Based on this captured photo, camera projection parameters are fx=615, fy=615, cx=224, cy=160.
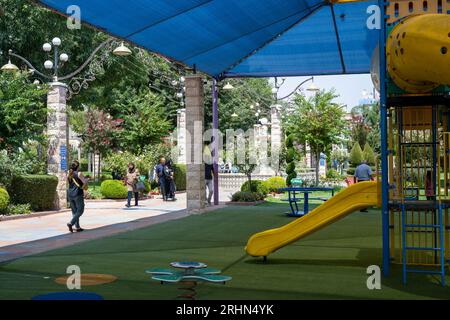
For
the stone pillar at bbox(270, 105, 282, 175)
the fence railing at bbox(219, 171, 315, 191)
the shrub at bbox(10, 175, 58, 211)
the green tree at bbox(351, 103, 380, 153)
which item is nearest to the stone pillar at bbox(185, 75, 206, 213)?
the shrub at bbox(10, 175, 58, 211)

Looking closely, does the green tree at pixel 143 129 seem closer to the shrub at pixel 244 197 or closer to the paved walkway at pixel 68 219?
the paved walkway at pixel 68 219

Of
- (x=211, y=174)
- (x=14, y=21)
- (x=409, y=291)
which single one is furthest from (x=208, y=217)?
(x=14, y=21)

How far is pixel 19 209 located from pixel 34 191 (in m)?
1.00

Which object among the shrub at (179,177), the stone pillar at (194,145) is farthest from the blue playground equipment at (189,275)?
the shrub at (179,177)

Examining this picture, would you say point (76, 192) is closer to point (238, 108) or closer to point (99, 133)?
point (99, 133)

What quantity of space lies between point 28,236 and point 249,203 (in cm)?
998

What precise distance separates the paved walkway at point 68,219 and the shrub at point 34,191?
664 mm

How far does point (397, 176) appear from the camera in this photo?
8.22 meters

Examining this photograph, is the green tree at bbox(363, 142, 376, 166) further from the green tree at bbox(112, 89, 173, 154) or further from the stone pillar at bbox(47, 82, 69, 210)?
the stone pillar at bbox(47, 82, 69, 210)

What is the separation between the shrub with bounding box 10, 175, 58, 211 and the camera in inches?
729

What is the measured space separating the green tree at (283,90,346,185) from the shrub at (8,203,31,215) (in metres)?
13.2
